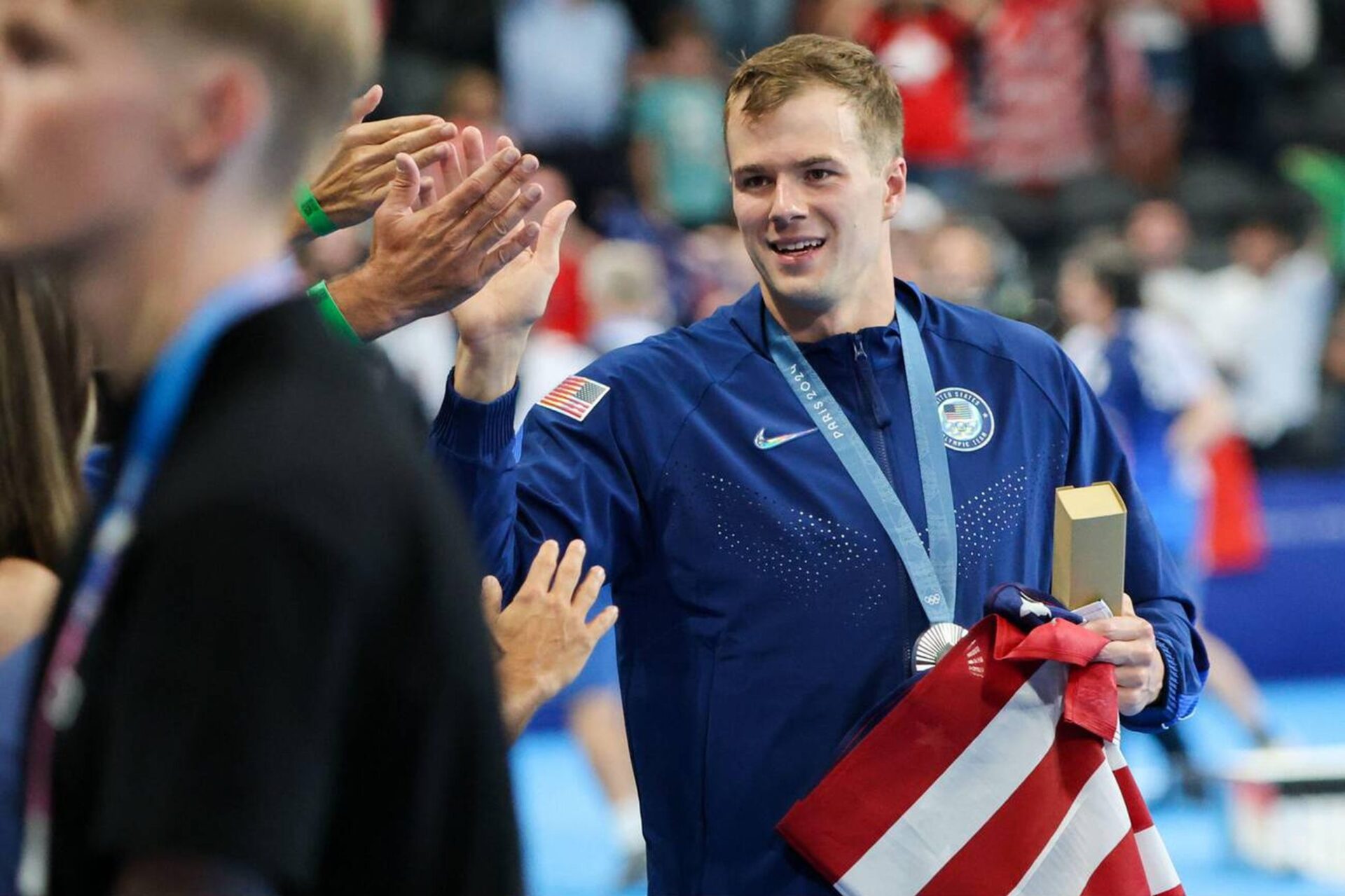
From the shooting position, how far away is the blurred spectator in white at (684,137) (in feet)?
34.3

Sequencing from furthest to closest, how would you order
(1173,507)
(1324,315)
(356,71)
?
(1324,315)
(1173,507)
(356,71)

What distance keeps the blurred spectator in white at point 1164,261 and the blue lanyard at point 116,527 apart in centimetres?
933

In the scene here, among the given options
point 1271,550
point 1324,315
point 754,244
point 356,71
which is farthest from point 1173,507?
point 356,71

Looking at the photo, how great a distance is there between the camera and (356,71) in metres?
1.21

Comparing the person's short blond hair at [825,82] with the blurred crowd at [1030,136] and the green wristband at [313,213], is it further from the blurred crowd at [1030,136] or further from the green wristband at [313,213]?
the blurred crowd at [1030,136]

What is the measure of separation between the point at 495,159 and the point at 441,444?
381 millimetres

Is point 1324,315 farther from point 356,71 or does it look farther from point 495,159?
point 356,71

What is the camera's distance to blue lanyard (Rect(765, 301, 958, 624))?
2494mm

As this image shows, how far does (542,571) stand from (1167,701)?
925 mm

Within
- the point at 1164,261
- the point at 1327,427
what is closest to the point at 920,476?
the point at 1327,427

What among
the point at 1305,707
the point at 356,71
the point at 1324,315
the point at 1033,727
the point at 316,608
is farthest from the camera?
the point at 1324,315

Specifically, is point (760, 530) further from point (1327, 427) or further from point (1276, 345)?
point (1276, 345)

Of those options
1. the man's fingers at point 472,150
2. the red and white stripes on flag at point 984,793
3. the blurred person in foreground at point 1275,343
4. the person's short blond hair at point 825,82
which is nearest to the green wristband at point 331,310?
the man's fingers at point 472,150

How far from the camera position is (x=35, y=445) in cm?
174
